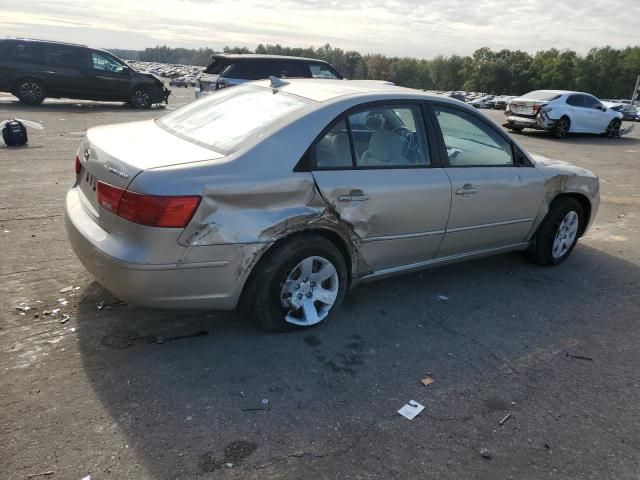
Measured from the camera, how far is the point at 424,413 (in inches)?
110

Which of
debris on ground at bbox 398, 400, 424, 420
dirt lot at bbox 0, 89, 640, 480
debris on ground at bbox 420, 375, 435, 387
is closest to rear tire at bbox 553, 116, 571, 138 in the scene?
dirt lot at bbox 0, 89, 640, 480

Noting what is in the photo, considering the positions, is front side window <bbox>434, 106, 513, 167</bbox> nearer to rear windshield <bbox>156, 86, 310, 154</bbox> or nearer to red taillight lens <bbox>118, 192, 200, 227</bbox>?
rear windshield <bbox>156, 86, 310, 154</bbox>

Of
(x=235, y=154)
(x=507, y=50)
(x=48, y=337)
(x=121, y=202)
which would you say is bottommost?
(x=48, y=337)

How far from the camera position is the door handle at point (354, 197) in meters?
3.34

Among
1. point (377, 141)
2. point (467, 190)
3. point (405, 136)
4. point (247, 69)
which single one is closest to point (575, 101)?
point (247, 69)

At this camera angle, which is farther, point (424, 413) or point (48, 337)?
point (48, 337)

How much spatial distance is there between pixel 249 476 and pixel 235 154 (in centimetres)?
175

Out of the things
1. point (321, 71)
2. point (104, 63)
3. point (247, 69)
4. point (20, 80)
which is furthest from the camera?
point (104, 63)

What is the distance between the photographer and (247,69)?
1288cm

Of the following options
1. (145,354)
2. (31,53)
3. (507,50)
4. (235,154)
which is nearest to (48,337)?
(145,354)

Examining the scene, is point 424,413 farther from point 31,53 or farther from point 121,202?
point 31,53

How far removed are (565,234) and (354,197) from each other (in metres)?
2.82

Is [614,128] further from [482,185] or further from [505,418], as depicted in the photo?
[505,418]

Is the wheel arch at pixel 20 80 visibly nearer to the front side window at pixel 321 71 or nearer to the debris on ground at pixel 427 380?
the front side window at pixel 321 71
